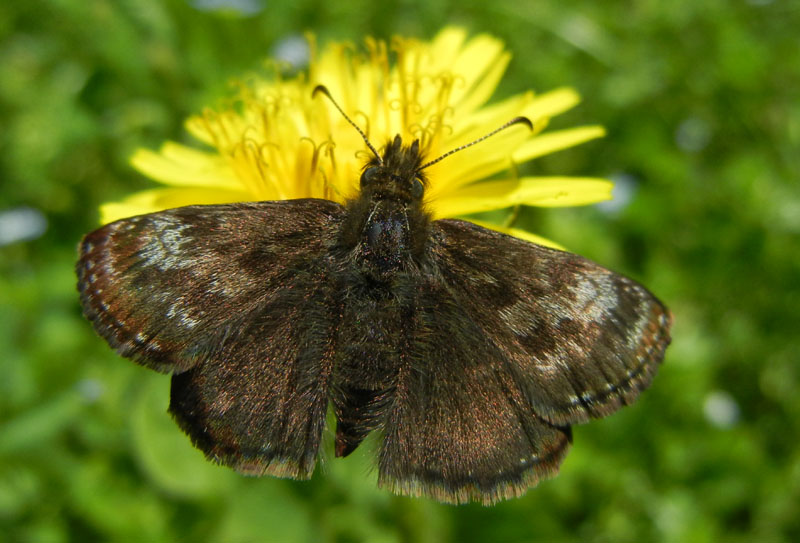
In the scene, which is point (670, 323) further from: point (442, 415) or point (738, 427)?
point (738, 427)

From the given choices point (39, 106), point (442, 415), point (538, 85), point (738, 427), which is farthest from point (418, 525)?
point (39, 106)

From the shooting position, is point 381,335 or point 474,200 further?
point 474,200

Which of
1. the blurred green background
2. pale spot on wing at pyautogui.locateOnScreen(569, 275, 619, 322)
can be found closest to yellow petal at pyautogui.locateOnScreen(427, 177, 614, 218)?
pale spot on wing at pyautogui.locateOnScreen(569, 275, 619, 322)

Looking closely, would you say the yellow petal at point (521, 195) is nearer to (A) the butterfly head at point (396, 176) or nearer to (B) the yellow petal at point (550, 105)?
(A) the butterfly head at point (396, 176)

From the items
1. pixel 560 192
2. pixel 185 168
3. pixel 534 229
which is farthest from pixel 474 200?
pixel 534 229

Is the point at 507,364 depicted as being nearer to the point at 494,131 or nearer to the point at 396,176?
the point at 396,176

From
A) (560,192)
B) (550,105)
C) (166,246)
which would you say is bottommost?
(560,192)

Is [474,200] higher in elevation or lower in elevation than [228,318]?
lower
